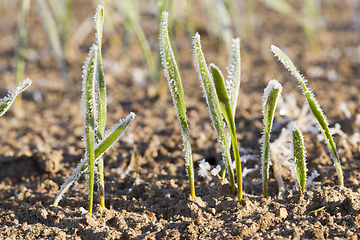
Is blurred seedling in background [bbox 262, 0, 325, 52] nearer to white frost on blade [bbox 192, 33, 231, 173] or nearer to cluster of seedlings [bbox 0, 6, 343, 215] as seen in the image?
cluster of seedlings [bbox 0, 6, 343, 215]

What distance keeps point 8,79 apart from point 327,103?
5.87ft

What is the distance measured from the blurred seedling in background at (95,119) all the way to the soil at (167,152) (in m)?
0.13

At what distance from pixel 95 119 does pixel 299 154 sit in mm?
510

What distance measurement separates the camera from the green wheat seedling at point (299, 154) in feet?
2.78

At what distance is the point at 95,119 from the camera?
0.85 meters

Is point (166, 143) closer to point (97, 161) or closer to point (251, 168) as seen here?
point (251, 168)

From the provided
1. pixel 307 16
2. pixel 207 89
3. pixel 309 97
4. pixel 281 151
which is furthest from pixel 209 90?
pixel 307 16

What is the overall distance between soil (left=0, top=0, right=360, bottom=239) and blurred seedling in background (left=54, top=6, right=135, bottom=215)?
130mm

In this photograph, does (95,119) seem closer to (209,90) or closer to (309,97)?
(209,90)

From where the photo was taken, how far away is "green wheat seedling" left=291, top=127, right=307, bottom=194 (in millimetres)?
848

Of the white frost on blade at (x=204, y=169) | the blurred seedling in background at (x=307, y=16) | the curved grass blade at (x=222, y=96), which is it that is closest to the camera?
the curved grass blade at (x=222, y=96)

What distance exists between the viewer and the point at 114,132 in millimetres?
844

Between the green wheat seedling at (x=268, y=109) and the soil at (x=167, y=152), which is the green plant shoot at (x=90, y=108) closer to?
the soil at (x=167, y=152)

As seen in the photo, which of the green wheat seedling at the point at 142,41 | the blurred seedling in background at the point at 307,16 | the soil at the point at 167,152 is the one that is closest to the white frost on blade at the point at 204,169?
the soil at the point at 167,152
